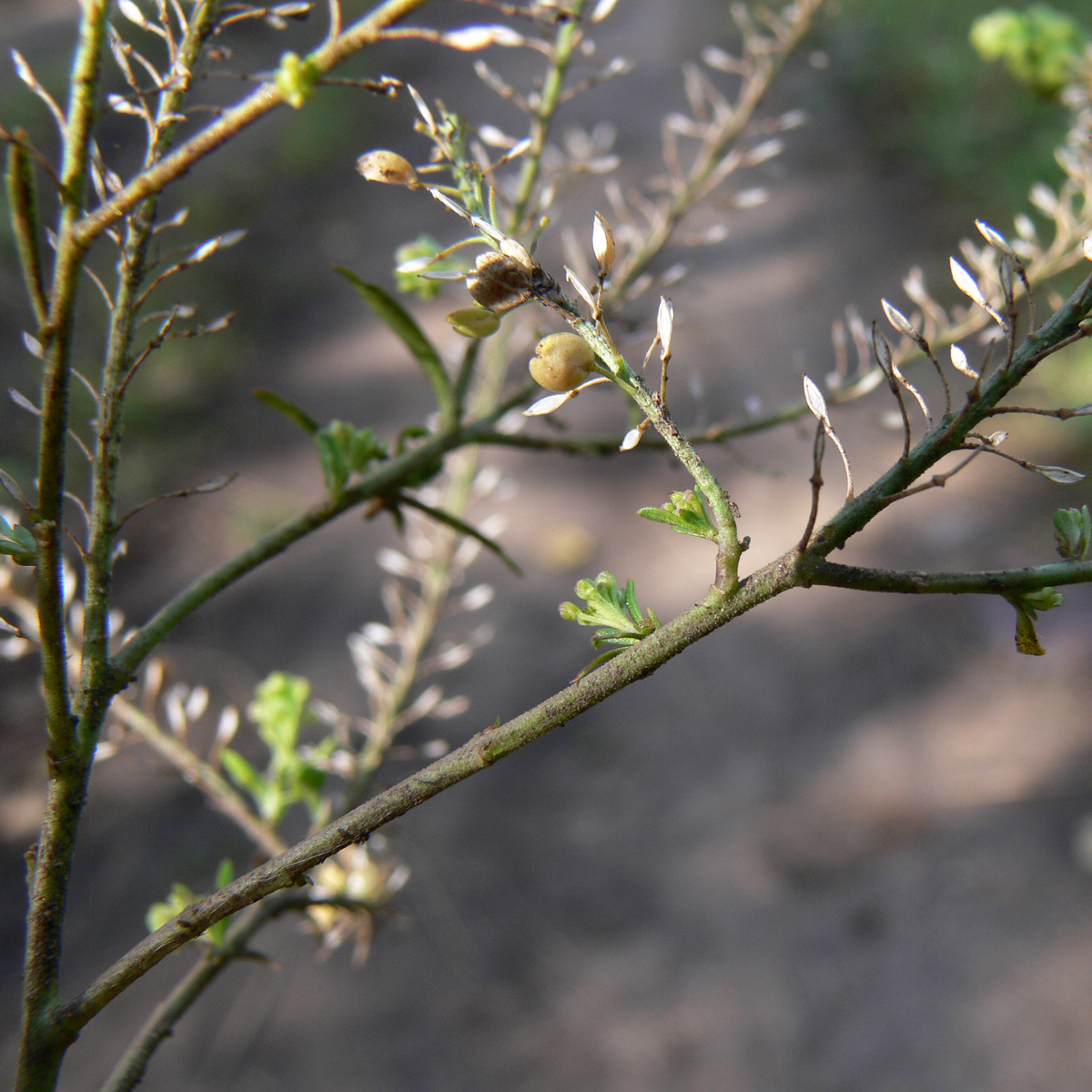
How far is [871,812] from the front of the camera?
2031 mm

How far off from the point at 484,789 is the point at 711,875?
2.00 ft

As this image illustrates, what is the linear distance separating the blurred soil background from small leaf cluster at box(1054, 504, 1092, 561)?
1.27 ft

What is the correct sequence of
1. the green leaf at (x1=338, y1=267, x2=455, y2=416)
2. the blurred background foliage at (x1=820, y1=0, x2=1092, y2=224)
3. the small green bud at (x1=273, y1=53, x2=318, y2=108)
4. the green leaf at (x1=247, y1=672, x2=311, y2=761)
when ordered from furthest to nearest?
the blurred background foliage at (x1=820, y1=0, x2=1092, y2=224)
the green leaf at (x1=247, y1=672, x2=311, y2=761)
the green leaf at (x1=338, y1=267, x2=455, y2=416)
the small green bud at (x1=273, y1=53, x2=318, y2=108)

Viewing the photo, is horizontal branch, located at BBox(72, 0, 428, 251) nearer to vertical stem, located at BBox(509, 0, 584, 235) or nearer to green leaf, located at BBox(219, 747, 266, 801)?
vertical stem, located at BBox(509, 0, 584, 235)

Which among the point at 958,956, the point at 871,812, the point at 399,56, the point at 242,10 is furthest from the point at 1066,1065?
the point at 399,56

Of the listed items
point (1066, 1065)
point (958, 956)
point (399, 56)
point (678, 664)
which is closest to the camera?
point (1066, 1065)

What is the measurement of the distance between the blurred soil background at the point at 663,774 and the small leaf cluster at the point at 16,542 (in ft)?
1.48

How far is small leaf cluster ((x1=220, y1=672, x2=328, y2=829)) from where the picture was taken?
0.54m

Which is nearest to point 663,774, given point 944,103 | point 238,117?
point 238,117

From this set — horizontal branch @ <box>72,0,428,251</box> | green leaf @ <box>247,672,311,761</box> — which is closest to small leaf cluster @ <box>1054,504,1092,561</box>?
horizontal branch @ <box>72,0,428,251</box>

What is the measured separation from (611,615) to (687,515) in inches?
1.5

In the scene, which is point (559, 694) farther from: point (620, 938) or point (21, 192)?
point (620, 938)

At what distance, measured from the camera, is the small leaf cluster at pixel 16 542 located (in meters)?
0.27

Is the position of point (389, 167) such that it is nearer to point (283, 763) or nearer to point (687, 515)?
point (687, 515)
